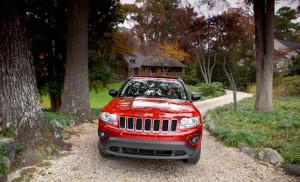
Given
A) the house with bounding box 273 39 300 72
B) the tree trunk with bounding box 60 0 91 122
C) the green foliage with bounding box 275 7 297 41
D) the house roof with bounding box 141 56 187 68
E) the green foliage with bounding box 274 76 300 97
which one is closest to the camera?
the tree trunk with bounding box 60 0 91 122

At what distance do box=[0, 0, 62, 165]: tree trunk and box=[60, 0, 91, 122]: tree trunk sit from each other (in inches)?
112

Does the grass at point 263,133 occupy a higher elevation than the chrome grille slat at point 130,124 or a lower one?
lower

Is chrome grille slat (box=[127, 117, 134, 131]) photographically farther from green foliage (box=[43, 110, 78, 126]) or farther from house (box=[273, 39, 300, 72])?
house (box=[273, 39, 300, 72])

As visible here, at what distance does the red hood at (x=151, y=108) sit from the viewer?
405 cm

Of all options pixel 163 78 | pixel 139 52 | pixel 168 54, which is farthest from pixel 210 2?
pixel 139 52

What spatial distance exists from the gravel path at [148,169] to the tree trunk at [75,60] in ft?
8.85

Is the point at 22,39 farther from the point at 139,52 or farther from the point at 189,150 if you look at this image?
the point at 139,52

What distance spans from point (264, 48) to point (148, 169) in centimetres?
770

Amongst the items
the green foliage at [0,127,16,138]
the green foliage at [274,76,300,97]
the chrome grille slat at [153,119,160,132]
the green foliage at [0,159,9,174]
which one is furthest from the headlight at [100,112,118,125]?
the green foliage at [274,76,300,97]

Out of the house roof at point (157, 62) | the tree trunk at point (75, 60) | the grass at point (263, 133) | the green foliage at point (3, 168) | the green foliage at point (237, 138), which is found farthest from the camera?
the house roof at point (157, 62)

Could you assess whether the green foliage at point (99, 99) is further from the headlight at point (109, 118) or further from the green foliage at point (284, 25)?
the green foliage at point (284, 25)

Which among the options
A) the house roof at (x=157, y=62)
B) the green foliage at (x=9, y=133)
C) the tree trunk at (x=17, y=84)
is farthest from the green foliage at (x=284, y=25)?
the green foliage at (x=9, y=133)

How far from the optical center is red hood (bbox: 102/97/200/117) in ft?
13.3

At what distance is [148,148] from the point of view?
3875 mm
